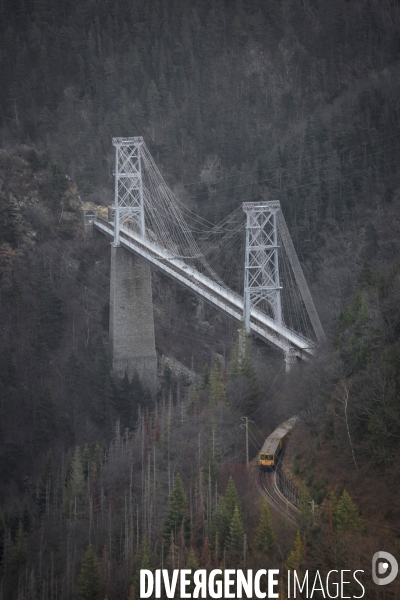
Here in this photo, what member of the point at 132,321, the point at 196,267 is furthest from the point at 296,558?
the point at 196,267

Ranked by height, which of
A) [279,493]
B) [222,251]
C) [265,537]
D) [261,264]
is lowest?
[265,537]

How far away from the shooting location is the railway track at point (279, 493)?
102ft

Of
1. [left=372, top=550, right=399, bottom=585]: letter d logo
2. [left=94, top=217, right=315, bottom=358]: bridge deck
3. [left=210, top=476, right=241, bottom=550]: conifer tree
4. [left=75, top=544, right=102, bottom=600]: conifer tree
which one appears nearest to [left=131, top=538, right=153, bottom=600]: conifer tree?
[left=75, top=544, right=102, bottom=600]: conifer tree

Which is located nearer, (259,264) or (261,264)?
(261,264)

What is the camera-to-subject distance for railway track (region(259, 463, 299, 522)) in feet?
102

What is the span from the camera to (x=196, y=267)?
5725cm

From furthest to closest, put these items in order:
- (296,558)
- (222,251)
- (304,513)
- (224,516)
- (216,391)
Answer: (222,251), (216,391), (224,516), (304,513), (296,558)

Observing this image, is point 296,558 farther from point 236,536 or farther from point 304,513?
point 236,536

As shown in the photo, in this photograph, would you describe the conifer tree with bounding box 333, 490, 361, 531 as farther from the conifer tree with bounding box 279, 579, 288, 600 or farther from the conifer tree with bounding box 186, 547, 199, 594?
the conifer tree with bounding box 186, 547, 199, 594

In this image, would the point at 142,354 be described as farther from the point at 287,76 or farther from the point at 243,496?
the point at 287,76

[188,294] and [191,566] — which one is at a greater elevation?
[188,294]

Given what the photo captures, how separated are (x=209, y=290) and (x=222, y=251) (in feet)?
26.5

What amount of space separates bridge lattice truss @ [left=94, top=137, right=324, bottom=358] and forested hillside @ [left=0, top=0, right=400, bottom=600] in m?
1.28

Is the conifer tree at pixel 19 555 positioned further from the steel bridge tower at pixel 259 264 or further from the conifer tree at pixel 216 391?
the steel bridge tower at pixel 259 264
